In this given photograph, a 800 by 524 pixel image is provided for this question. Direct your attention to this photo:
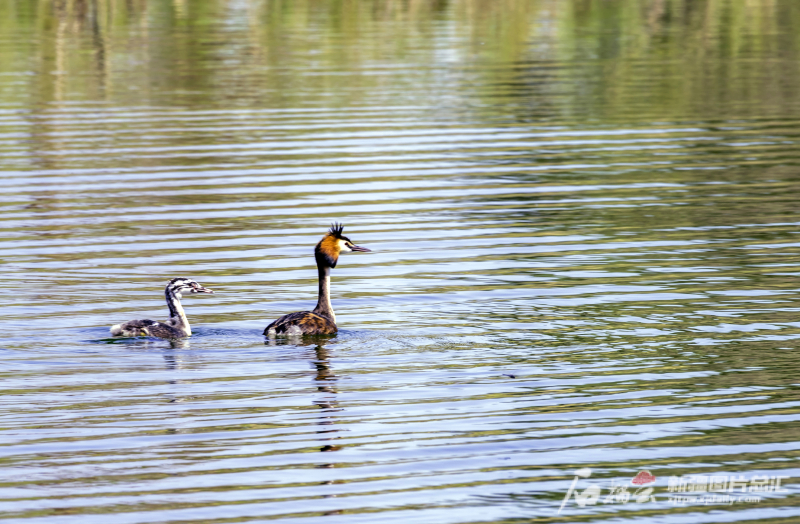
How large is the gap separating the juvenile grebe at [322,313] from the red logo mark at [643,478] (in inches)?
188

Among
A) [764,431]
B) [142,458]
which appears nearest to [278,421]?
[142,458]

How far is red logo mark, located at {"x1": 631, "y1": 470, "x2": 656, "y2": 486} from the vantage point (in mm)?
9688

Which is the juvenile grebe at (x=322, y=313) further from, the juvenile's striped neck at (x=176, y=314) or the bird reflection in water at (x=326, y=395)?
the juvenile's striped neck at (x=176, y=314)

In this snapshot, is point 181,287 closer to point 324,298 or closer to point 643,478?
point 324,298

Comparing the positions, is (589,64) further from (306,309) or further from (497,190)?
(306,309)

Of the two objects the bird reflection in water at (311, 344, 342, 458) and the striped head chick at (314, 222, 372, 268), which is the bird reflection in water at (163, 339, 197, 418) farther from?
the striped head chick at (314, 222, 372, 268)

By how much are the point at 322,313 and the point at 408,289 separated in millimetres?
2011

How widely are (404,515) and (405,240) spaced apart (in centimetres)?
1014

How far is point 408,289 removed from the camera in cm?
1612

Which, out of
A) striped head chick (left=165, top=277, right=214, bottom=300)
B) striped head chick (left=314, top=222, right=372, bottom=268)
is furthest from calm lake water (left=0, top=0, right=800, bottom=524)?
striped head chick (left=314, top=222, right=372, bottom=268)

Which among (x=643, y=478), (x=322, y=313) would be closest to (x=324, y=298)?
(x=322, y=313)

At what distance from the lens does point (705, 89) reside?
33.5 metres

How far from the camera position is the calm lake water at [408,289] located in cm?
980

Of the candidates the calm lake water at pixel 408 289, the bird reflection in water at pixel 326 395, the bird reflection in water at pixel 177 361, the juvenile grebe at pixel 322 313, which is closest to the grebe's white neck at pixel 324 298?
the juvenile grebe at pixel 322 313
